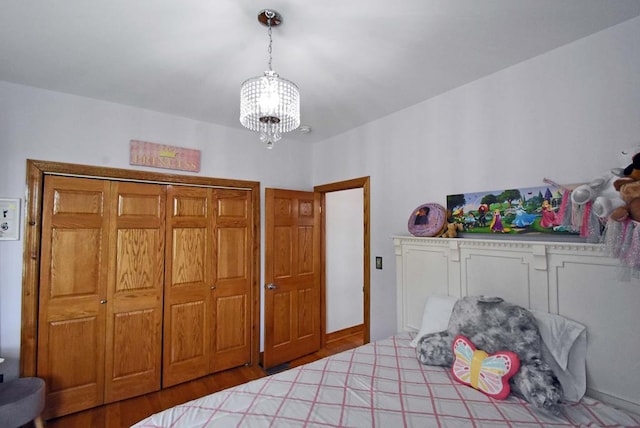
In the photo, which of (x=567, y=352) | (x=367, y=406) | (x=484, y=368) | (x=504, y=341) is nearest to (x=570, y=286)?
(x=567, y=352)

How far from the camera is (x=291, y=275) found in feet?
11.0

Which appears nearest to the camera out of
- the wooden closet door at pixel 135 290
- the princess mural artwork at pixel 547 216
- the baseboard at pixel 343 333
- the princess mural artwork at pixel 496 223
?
the princess mural artwork at pixel 547 216

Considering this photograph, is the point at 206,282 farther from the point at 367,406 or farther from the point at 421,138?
the point at 421,138

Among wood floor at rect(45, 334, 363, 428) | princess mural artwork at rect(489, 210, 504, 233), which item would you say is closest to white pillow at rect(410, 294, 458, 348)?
princess mural artwork at rect(489, 210, 504, 233)

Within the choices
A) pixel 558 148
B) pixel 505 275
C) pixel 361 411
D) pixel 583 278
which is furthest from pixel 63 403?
pixel 558 148

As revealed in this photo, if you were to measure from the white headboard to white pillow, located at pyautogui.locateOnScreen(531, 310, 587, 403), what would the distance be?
0.12 feet

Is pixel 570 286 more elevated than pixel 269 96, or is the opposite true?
pixel 269 96

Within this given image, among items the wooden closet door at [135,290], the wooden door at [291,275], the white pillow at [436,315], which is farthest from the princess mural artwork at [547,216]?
the wooden closet door at [135,290]

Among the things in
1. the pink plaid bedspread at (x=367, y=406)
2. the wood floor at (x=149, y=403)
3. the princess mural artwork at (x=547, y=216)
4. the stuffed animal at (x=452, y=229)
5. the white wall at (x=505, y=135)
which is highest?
the white wall at (x=505, y=135)

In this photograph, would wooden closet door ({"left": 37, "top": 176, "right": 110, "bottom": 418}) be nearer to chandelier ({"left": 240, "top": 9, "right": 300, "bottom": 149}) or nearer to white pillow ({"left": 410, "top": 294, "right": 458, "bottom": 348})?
chandelier ({"left": 240, "top": 9, "right": 300, "bottom": 149})

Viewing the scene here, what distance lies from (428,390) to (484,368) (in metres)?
0.31

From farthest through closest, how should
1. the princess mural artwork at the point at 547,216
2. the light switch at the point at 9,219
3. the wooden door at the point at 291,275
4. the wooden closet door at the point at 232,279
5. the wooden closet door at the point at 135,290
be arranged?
the wooden door at the point at 291,275 → the wooden closet door at the point at 232,279 → the wooden closet door at the point at 135,290 → the light switch at the point at 9,219 → the princess mural artwork at the point at 547,216

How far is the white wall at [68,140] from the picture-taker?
2152mm

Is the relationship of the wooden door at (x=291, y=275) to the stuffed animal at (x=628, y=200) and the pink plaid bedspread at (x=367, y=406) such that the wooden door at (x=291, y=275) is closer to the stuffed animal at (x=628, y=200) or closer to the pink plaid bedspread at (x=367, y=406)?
the pink plaid bedspread at (x=367, y=406)
